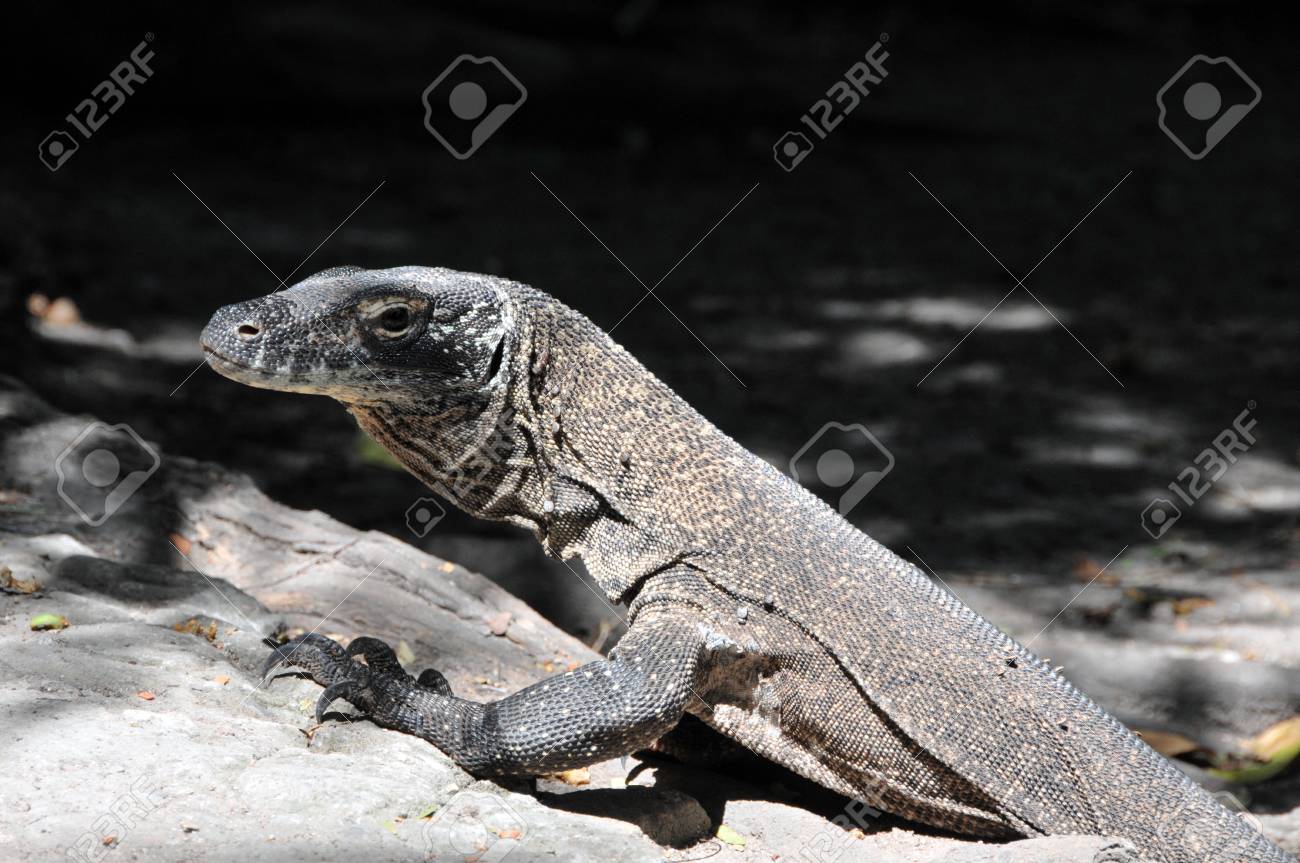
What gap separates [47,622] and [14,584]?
1.27 ft

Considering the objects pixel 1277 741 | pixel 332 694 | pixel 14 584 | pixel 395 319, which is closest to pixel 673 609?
pixel 332 694

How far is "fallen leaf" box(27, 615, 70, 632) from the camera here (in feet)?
15.3

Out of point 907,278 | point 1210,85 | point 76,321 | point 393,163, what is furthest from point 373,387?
point 1210,85

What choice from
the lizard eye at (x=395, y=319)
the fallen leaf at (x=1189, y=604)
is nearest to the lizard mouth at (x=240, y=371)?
the lizard eye at (x=395, y=319)

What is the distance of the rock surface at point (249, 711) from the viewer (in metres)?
3.74

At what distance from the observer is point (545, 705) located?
4.41 meters

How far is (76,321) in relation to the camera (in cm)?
916

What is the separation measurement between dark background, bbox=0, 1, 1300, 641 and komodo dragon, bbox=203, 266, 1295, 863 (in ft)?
5.66

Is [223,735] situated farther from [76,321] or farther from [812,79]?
[812,79]

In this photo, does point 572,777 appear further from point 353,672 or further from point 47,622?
point 47,622

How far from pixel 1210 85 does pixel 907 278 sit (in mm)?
7500

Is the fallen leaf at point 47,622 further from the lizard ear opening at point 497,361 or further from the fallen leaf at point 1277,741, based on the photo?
the fallen leaf at point 1277,741

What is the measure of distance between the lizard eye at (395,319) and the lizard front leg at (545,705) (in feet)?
3.59

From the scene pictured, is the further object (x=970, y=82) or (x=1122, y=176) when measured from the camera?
(x=970, y=82)
